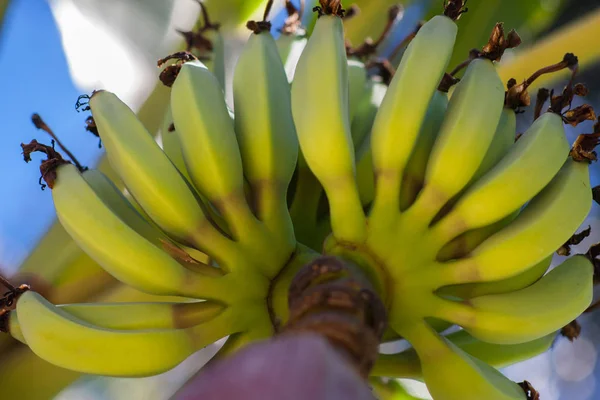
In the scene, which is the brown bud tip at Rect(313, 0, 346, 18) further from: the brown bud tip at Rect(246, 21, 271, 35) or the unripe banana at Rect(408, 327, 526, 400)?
the unripe banana at Rect(408, 327, 526, 400)

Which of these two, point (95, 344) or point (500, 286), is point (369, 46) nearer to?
point (500, 286)

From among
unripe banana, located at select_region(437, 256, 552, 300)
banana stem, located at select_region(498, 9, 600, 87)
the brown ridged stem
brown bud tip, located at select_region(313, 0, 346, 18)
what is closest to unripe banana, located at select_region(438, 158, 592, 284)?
Answer: unripe banana, located at select_region(437, 256, 552, 300)

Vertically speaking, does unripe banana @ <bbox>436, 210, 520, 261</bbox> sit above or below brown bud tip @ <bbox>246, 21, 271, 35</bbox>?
below

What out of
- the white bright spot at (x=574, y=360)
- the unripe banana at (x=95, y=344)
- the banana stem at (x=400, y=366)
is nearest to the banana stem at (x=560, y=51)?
the banana stem at (x=400, y=366)

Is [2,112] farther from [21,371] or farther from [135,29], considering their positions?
[21,371]

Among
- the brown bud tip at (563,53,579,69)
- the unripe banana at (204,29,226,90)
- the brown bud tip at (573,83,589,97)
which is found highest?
the unripe banana at (204,29,226,90)

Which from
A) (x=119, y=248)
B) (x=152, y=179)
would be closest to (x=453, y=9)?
(x=152, y=179)

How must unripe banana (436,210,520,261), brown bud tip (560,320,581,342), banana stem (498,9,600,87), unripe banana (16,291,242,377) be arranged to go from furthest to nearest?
banana stem (498,9,600,87)
brown bud tip (560,320,581,342)
unripe banana (436,210,520,261)
unripe banana (16,291,242,377)

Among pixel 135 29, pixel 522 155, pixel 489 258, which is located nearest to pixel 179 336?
pixel 489 258
